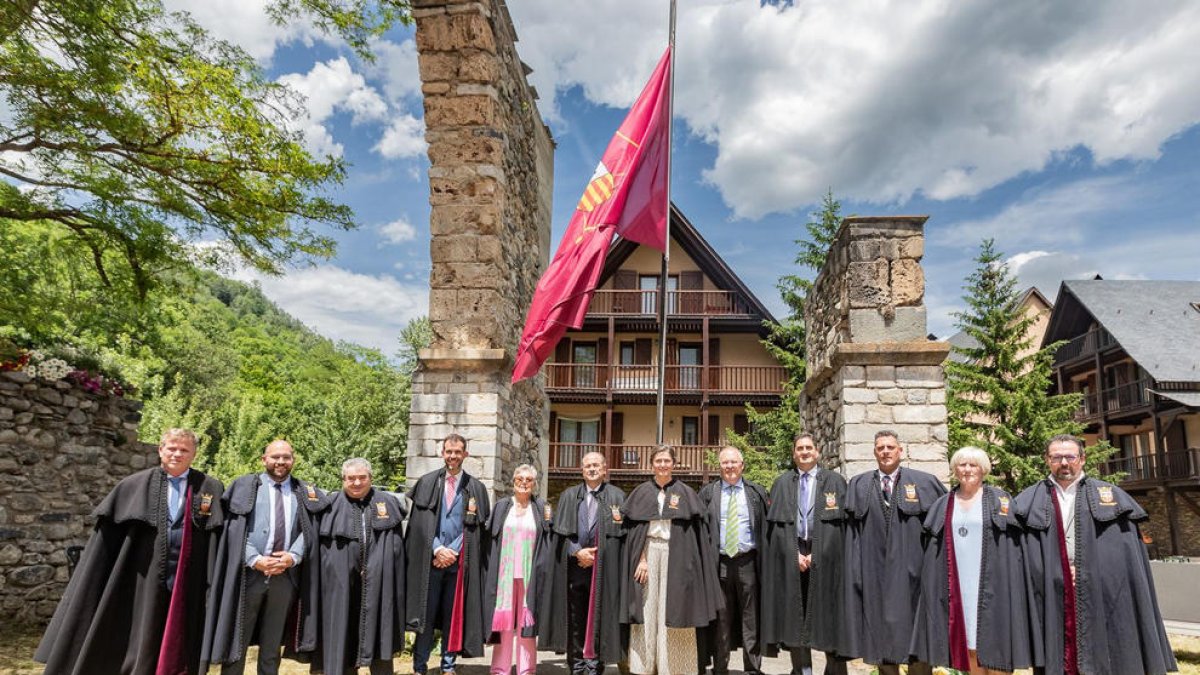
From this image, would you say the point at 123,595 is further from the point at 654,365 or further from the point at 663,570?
the point at 654,365

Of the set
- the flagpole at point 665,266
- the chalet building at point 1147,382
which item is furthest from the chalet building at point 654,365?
the flagpole at point 665,266

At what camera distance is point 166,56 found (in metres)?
7.07

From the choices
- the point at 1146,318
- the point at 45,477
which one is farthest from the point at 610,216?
the point at 1146,318

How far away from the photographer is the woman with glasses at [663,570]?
5.11m

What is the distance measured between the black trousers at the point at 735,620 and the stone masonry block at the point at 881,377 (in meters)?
2.33

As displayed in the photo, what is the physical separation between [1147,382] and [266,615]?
84.1 feet

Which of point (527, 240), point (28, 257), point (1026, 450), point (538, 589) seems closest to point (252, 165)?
point (28, 257)

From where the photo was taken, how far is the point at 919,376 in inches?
266

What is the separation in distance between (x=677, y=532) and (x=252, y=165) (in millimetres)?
5926

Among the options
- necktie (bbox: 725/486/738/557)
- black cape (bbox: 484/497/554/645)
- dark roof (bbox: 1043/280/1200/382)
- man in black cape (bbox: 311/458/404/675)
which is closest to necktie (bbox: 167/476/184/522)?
man in black cape (bbox: 311/458/404/675)

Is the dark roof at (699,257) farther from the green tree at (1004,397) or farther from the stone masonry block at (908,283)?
the stone masonry block at (908,283)

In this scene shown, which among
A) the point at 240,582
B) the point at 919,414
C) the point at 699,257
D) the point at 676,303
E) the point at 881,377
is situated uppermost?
the point at 699,257

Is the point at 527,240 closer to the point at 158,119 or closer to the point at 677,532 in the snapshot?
the point at 158,119

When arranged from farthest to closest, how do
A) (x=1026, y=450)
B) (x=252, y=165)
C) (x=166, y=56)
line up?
(x=1026, y=450) < (x=252, y=165) < (x=166, y=56)
